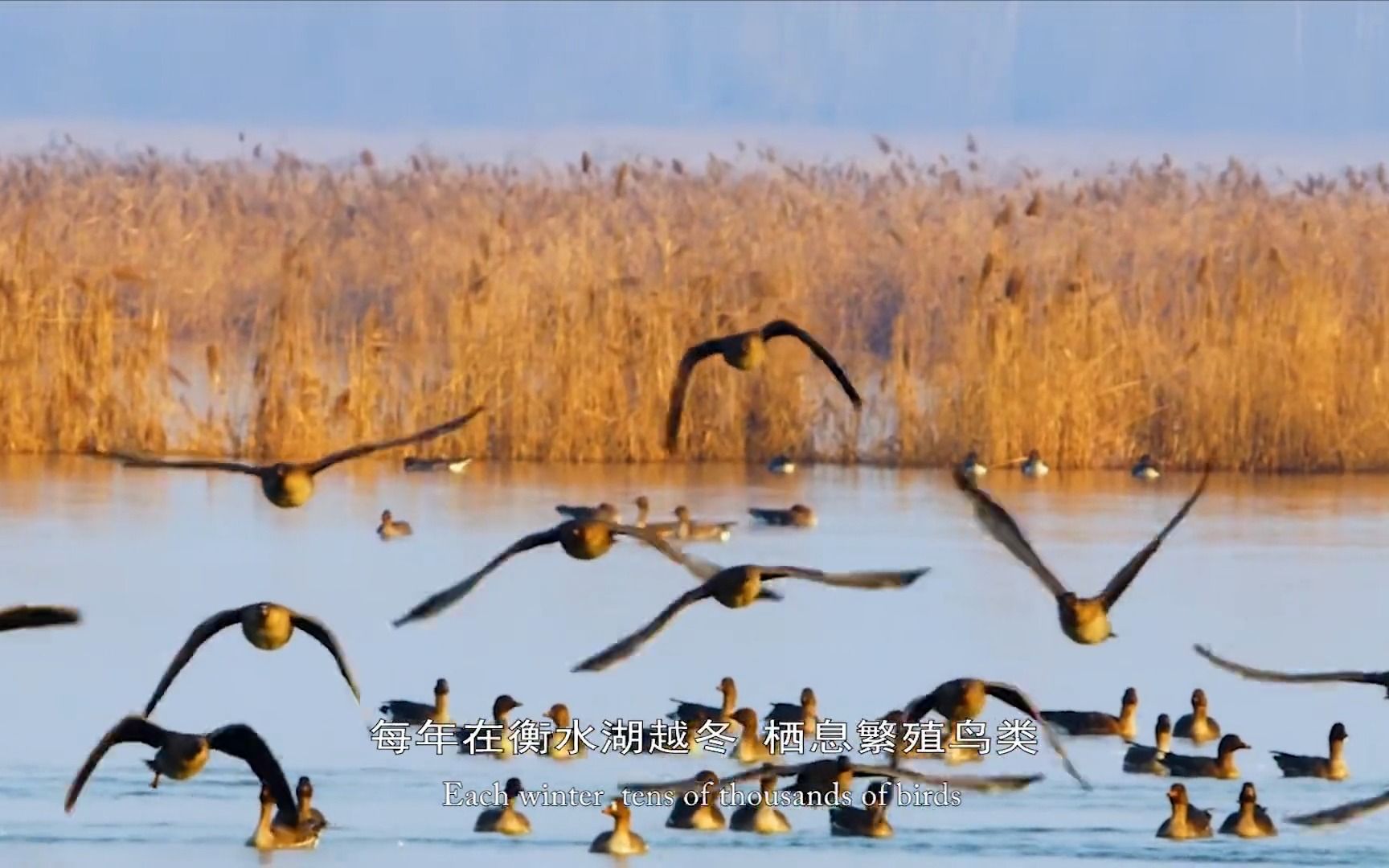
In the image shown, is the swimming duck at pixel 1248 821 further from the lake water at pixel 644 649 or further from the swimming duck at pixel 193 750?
the swimming duck at pixel 193 750

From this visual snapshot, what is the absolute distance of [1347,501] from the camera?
65.9 ft

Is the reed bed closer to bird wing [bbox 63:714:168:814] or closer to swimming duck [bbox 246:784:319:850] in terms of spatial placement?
swimming duck [bbox 246:784:319:850]

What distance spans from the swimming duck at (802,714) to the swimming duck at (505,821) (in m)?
1.60

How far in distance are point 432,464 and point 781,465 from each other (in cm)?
224

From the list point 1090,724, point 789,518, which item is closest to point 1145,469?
point 789,518

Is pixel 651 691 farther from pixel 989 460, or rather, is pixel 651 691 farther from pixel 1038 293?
pixel 1038 293

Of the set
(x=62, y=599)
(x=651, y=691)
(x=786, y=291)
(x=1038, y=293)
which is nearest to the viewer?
(x=651, y=691)

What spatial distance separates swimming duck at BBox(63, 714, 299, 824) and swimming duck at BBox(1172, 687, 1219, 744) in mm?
4719

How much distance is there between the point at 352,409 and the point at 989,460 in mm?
4038

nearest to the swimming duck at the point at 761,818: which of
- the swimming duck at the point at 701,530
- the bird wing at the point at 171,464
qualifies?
the bird wing at the point at 171,464

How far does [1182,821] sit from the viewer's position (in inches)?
460

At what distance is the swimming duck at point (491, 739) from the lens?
13.0m

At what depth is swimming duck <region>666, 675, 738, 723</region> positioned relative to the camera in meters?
13.2

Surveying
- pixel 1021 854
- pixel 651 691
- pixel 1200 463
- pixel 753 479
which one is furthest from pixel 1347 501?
pixel 1021 854
